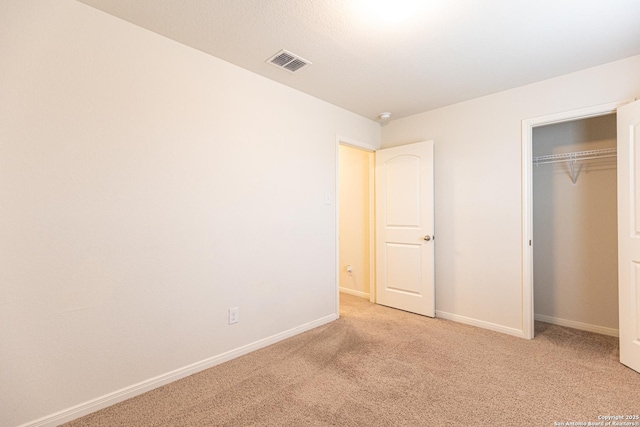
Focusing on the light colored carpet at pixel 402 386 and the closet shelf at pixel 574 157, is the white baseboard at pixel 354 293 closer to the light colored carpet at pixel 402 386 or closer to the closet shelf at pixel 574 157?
the light colored carpet at pixel 402 386

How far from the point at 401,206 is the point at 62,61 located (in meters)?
3.15

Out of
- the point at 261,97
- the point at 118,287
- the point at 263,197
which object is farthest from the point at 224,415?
the point at 261,97

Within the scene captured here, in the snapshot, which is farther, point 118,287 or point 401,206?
point 401,206

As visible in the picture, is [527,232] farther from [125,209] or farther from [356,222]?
[125,209]

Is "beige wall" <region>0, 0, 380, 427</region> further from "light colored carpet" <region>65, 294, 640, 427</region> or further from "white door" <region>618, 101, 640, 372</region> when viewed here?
"white door" <region>618, 101, 640, 372</region>

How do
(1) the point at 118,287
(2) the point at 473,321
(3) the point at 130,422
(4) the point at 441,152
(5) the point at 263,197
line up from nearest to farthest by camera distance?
(3) the point at 130,422 → (1) the point at 118,287 → (5) the point at 263,197 → (2) the point at 473,321 → (4) the point at 441,152

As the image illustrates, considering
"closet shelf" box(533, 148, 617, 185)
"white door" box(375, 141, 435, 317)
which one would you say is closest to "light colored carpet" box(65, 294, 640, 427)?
"white door" box(375, 141, 435, 317)

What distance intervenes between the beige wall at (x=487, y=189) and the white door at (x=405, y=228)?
0.50ft

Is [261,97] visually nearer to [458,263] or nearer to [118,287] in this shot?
[118,287]

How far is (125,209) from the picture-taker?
181cm

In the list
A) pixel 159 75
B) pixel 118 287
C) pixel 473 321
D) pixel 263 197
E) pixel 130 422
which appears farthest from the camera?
pixel 473 321

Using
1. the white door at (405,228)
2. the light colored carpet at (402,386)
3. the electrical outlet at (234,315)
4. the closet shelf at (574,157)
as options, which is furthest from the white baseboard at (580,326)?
the electrical outlet at (234,315)

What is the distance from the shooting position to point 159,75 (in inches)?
77.4

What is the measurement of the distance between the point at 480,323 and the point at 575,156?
77.2 inches
